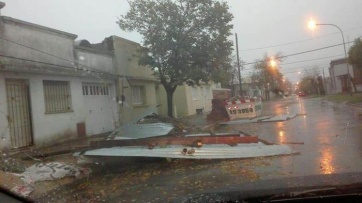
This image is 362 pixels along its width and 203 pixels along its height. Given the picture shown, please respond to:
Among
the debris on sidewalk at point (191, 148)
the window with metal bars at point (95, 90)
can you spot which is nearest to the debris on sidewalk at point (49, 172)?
the debris on sidewalk at point (191, 148)

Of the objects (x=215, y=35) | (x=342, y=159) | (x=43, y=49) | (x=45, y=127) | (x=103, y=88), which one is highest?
(x=215, y=35)

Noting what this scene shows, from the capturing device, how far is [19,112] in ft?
41.0

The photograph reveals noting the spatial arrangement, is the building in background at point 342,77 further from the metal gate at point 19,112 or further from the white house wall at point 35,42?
the metal gate at point 19,112

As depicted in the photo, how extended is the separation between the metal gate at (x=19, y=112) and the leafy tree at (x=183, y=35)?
A: 28.0ft

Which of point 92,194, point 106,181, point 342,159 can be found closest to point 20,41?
point 106,181

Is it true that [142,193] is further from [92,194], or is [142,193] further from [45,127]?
[45,127]

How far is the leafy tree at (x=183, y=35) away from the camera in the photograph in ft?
65.7

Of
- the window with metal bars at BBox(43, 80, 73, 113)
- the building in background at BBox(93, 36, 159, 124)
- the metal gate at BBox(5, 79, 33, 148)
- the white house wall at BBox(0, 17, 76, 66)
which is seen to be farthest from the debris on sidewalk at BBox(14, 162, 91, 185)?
the building in background at BBox(93, 36, 159, 124)

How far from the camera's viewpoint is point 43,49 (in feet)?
45.6

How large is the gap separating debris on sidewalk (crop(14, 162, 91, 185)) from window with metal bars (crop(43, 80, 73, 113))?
588cm

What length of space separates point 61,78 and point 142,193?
994 cm

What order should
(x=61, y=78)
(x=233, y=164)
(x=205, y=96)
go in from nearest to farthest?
1. (x=233, y=164)
2. (x=61, y=78)
3. (x=205, y=96)

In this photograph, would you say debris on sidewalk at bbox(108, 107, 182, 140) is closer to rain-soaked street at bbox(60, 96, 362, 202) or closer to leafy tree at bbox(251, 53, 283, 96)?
rain-soaked street at bbox(60, 96, 362, 202)

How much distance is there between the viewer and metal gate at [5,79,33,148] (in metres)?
12.1
